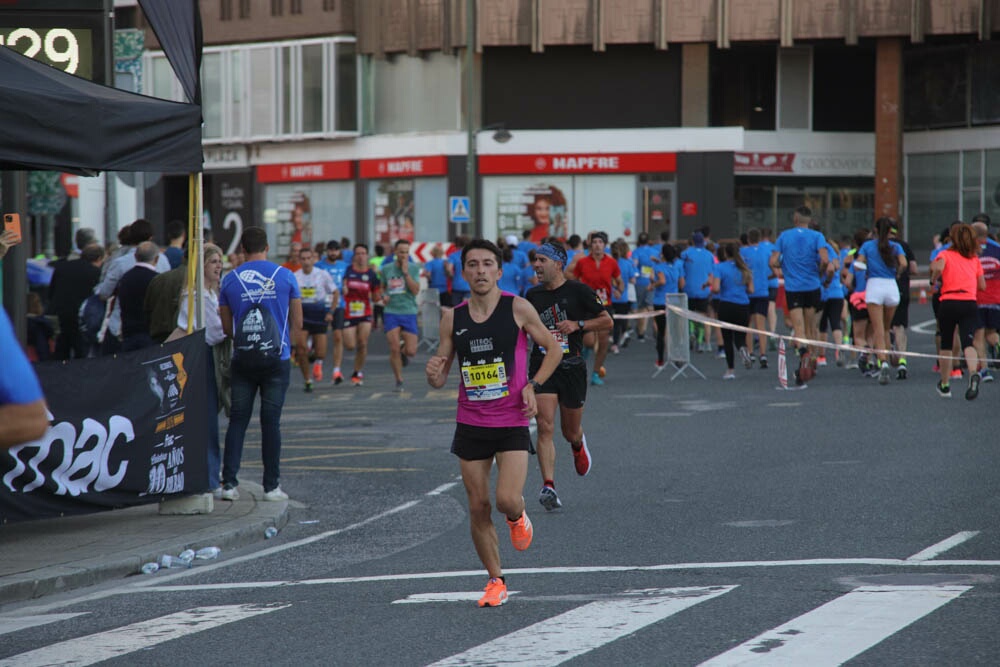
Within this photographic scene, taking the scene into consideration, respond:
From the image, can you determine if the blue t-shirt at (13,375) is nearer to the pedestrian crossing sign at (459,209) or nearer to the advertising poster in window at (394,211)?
the pedestrian crossing sign at (459,209)

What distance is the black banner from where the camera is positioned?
9.52 metres

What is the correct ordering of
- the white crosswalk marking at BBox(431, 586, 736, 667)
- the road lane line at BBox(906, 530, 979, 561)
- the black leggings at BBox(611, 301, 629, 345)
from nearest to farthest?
the white crosswalk marking at BBox(431, 586, 736, 667)
the road lane line at BBox(906, 530, 979, 561)
the black leggings at BBox(611, 301, 629, 345)

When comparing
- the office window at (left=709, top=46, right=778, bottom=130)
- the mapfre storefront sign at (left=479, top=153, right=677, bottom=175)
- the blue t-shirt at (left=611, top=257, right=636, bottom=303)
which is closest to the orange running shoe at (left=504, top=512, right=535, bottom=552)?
the blue t-shirt at (left=611, top=257, right=636, bottom=303)

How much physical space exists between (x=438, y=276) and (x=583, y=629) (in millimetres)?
22546

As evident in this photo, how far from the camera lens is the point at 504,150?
4556 centimetres

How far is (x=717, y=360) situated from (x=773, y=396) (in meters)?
6.56

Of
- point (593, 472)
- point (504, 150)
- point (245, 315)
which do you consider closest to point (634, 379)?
point (593, 472)

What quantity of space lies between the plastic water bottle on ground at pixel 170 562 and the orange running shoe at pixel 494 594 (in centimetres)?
252

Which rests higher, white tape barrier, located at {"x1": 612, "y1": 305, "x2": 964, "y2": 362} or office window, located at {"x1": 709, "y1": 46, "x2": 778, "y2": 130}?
office window, located at {"x1": 709, "y1": 46, "x2": 778, "y2": 130}

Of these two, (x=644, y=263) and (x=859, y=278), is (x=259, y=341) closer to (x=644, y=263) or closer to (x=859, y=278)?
(x=859, y=278)

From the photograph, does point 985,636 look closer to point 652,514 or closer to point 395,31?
point 652,514

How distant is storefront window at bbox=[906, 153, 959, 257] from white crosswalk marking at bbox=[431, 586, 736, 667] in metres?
41.3

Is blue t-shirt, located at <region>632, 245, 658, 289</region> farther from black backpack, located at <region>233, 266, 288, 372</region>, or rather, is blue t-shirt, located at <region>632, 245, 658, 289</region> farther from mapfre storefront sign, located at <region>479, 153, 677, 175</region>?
black backpack, located at <region>233, 266, 288, 372</region>

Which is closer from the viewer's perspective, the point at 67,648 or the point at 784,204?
the point at 67,648
